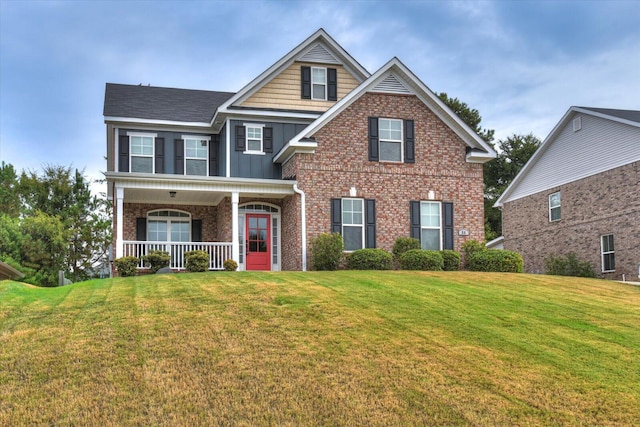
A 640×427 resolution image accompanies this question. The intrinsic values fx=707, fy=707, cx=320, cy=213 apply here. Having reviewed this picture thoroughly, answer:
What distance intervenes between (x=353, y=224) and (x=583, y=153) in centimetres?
1099

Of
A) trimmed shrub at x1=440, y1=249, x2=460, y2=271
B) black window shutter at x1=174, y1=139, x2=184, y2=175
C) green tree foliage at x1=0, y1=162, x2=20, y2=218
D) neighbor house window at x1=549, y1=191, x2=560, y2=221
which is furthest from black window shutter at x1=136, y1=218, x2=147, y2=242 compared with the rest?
green tree foliage at x1=0, y1=162, x2=20, y2=218

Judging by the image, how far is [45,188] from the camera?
36344mm

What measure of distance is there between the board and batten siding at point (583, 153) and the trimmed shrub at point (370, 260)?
10.1m

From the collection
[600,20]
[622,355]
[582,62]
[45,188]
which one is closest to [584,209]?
[582,62]

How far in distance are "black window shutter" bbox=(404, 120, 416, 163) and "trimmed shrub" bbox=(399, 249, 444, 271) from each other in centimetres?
344

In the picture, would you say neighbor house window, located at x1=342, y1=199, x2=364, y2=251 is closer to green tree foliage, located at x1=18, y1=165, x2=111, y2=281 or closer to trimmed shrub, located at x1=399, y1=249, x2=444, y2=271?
trimmed shrub, located at x1=399, y1=249, x2=444, y2=271

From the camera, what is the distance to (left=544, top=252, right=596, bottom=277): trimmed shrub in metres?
26.2

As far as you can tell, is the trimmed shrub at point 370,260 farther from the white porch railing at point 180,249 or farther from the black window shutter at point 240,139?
the black window shutter at point 240,139

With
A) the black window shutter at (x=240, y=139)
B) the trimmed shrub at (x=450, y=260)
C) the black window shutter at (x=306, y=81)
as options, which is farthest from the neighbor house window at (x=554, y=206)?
the black window shutter at (x=240, y=139)

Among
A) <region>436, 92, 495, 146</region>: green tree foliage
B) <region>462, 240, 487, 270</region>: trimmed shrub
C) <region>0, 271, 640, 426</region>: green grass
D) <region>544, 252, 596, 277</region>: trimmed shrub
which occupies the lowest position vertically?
<region>0, 271, 640, 426</region>: green grass

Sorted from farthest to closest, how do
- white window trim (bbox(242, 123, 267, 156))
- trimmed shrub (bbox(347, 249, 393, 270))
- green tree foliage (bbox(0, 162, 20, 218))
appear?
1. green tree foliage (bbox(0, 162, 20, 218))
2. white window trim (bbox(242, 123, 267, 156))
3. trimmed shrub (bbox(347, 249, 393, 270))

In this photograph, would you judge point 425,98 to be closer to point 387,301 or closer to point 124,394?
point 387,301

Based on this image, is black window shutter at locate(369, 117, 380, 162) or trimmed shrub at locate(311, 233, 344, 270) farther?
black window shutter at locate(369, 117, 380, 162)

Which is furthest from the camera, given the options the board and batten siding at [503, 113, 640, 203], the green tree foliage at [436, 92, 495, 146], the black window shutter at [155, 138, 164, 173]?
the green tree foliage at [436, 92, 495, 146]
